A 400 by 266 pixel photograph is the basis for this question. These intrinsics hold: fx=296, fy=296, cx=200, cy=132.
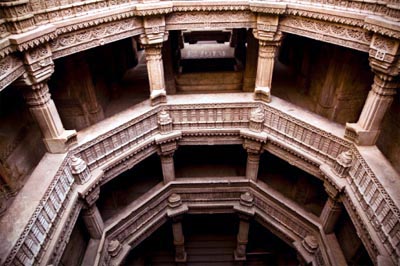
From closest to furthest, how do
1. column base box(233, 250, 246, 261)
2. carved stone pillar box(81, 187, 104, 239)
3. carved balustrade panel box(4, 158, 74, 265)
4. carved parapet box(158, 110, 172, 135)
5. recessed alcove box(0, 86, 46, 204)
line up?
carved balustrade panel box(4, 158, 74, 265) → recessed alcove box(0, 86, 46, 204) → carved stone pillar box(81, 187, 104, 239) → carved parapet box(158, 110, 172, 135) → column base box(233, 250, 246, 261)

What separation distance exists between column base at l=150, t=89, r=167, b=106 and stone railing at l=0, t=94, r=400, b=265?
0.55ft

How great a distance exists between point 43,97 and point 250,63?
5864 mm

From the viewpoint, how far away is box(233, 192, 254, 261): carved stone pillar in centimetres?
938

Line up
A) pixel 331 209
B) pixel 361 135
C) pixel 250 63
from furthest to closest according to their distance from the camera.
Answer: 1. pixel 250 63
2. pixel 331 209
3. pixel 361 135

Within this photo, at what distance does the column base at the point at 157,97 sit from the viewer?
777 centimetres

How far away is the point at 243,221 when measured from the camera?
995 cm

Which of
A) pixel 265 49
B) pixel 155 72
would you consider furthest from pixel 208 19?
pixel 155 72

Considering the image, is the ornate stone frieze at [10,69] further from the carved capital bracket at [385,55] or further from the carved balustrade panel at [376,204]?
the carved balustrade panel at [376,204]

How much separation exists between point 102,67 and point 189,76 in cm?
279

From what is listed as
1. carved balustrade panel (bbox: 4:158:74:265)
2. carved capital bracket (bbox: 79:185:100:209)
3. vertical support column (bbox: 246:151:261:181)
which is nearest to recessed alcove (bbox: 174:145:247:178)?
vertical support column (bbox: 246:151:261:181)

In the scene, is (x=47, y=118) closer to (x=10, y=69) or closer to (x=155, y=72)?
(x=10, y=69)

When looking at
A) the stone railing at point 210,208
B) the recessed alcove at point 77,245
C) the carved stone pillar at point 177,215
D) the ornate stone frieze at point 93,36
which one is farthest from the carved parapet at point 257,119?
the recessed alcove at point 77,245

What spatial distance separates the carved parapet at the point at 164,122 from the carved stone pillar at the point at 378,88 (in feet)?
14.3

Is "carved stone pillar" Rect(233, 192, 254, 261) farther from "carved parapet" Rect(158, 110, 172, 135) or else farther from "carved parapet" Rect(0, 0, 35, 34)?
"carved parapet" Rect(0, 0, 35, 34)
